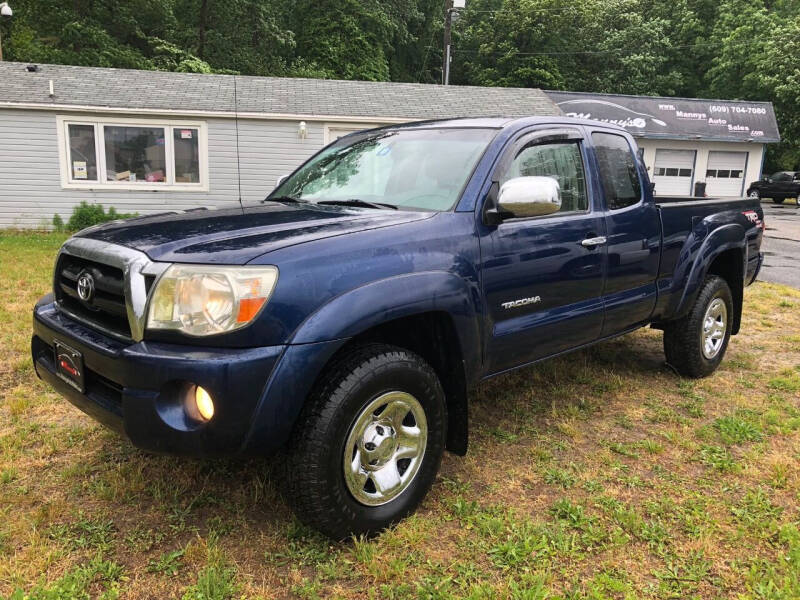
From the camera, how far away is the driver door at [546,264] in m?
3.04

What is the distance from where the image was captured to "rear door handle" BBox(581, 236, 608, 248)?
11.5 ft

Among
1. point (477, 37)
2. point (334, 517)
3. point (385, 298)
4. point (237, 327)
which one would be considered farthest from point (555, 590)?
point (477, 37)

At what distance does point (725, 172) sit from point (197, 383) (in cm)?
3061

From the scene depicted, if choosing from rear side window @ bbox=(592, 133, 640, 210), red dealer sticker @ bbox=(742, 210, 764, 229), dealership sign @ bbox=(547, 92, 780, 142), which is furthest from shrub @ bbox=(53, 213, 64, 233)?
dealership sign @ bbox=(547, 92, 780, 142)

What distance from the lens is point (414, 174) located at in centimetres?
332

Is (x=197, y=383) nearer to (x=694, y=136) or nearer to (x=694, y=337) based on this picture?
(x=694, y=337)

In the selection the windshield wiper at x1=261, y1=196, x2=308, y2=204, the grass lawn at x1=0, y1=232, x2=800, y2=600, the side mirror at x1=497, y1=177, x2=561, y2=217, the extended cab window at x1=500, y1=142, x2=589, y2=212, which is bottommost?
the grass lawn at x1=0, y1=232, x2=800, y2=600

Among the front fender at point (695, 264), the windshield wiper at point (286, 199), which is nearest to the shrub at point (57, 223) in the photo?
the windshield wiper at point (286, 199)

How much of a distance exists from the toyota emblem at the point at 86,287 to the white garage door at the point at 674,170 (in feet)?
91.6

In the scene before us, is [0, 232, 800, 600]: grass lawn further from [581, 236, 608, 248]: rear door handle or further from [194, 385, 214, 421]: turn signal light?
[581, 236, 608, 248]: rear door handle

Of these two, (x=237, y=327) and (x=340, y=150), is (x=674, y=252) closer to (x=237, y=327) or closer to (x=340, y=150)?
(x=340, y=150)

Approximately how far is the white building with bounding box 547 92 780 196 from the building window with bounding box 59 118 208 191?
16.9m

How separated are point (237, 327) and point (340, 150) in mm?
2061

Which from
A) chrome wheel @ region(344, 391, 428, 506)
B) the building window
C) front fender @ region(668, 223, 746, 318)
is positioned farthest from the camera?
the building window
